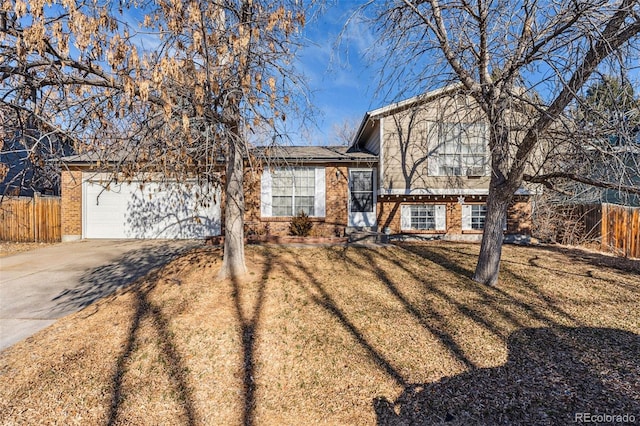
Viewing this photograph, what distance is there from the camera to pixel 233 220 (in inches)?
221

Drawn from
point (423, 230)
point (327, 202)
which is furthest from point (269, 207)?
point (423, 230)

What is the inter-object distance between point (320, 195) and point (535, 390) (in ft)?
28.3

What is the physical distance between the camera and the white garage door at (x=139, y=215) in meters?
11.2

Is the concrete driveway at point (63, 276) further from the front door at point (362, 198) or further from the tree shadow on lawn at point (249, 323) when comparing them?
the front door at point (362, 198)

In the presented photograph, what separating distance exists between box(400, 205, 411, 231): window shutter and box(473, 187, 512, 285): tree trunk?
5.21 m

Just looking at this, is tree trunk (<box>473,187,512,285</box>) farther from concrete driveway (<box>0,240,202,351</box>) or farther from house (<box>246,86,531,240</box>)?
concrete driveway (<box>0,240,202,351</box>)

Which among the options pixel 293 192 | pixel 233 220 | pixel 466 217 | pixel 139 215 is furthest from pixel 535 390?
pixel 139 215

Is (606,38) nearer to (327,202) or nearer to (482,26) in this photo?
(482,26)

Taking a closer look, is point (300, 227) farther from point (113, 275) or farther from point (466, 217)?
point (466, 217)

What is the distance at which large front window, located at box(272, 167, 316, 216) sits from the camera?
36.2 feet

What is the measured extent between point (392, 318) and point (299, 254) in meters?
3.67

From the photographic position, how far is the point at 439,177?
10.2 m

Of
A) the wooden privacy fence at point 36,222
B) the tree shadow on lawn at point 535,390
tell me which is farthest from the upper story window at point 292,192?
the tree shadow on lawn at point 535,390

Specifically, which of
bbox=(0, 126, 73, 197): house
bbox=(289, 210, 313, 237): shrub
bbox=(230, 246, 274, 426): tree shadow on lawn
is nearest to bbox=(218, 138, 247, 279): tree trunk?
bbox=(230, 246, 274, 426): tree shadow on lawn
